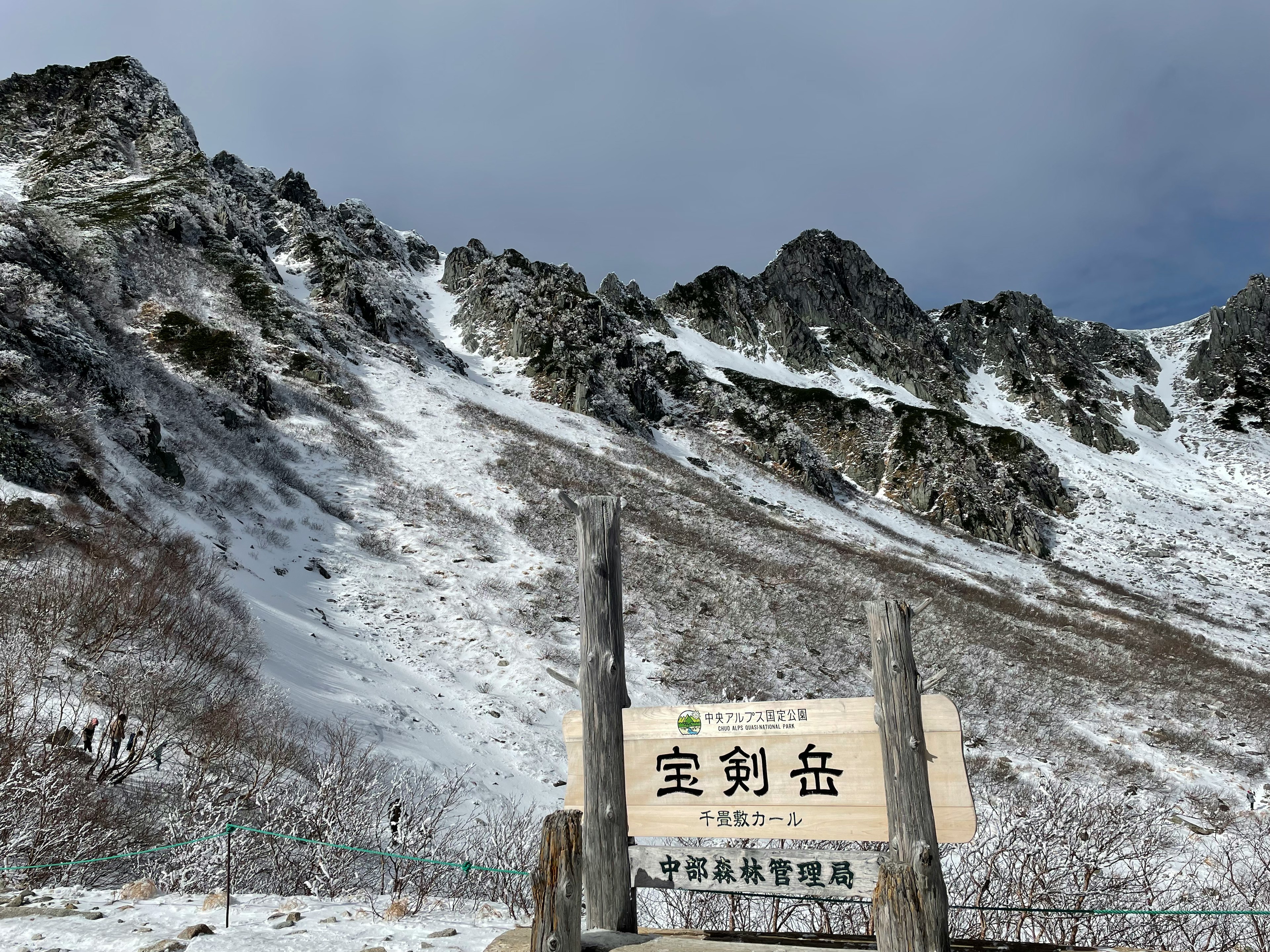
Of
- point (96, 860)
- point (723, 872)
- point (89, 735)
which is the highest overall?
point (89, 735)

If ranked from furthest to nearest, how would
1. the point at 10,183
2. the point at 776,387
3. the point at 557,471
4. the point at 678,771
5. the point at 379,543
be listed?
the point at 776,387, the point at 10,183, the point at 557,471, the point at 379,543, the point at 678,771

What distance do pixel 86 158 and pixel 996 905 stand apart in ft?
225

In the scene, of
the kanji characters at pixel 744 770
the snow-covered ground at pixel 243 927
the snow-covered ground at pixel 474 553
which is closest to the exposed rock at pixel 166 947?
the snow-covered ground at pixel 243 927

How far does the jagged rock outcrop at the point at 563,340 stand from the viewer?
49125mm

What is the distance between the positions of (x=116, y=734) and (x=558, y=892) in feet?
19.1

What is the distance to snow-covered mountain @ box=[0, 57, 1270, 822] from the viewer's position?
14.9m

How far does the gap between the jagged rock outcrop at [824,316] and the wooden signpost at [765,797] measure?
77533mm

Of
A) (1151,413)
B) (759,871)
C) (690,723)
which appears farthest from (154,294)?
(1151,413)

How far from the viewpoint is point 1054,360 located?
84.5m

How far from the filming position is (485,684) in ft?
46.3

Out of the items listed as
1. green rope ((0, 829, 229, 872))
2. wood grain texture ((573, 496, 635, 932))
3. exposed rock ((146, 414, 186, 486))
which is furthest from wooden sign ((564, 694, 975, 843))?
exposed rock ((146, 414, 186, 486))

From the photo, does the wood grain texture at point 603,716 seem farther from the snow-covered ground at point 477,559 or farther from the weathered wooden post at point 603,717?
the snow-covered ground at point 477,559

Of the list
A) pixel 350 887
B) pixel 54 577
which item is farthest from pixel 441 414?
pixel 350 887

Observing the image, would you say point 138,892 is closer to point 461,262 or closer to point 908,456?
point 908,456
